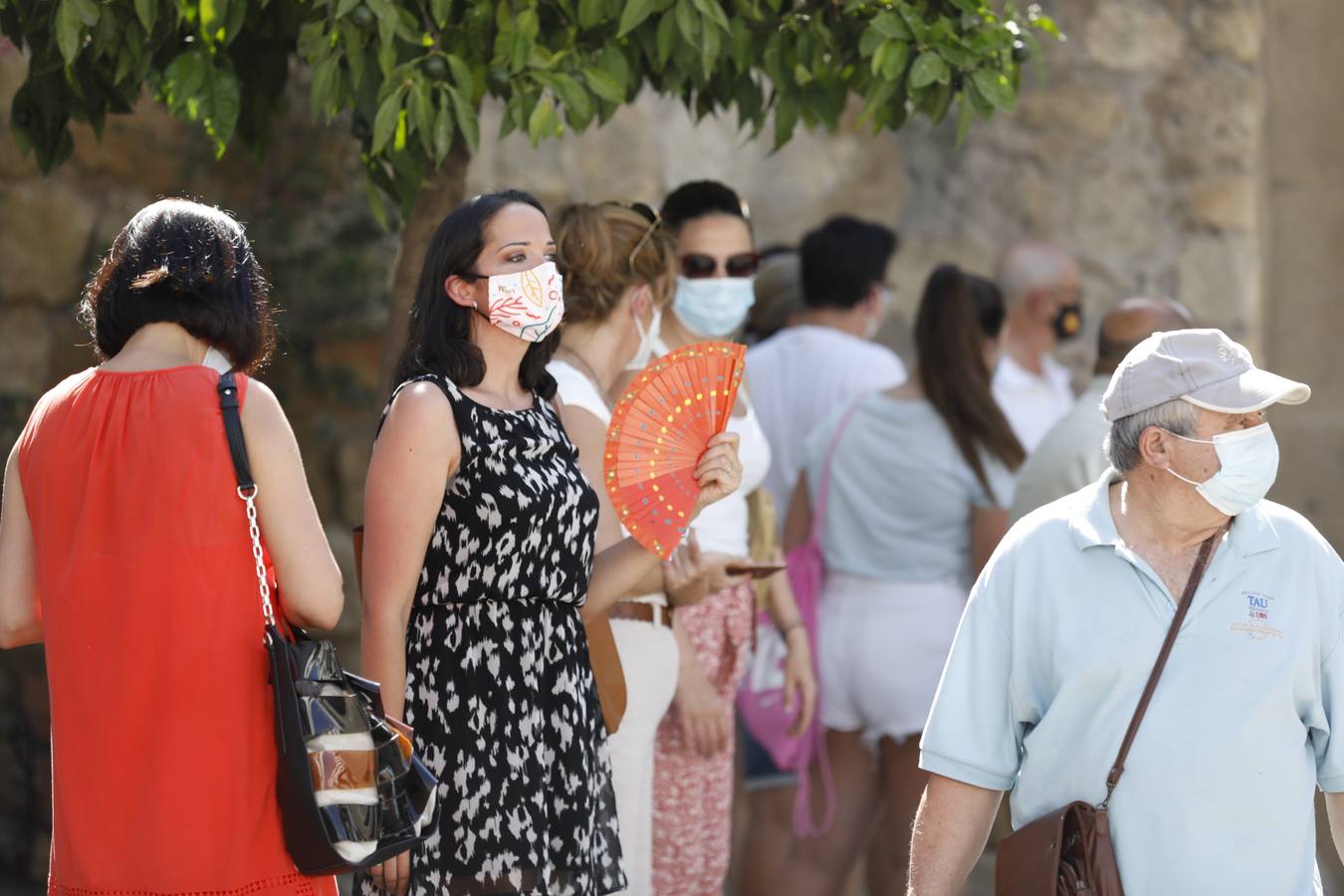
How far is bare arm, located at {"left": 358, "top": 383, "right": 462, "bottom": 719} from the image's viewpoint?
9.52 feet

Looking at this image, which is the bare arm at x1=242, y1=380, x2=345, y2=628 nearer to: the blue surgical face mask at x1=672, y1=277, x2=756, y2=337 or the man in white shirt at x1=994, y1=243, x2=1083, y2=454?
the blue surgical face mask at x1=672, y1=277, x2=756, y2=337

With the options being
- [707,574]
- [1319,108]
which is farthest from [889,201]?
[707,574]

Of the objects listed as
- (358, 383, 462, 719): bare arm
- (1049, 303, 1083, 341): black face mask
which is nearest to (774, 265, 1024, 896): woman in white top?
(1049, 303, 1083, 341): black face mask

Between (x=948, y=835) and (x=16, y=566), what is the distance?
1.56m

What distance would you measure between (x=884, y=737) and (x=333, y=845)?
8.39ft

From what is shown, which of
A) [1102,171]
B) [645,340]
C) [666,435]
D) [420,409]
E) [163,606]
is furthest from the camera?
[1102,171]

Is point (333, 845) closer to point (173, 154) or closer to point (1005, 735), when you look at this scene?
point (1005, 735)

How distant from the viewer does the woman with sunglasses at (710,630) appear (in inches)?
159

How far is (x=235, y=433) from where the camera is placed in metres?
2.59

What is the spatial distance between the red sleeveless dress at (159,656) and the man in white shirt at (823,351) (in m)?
2.84

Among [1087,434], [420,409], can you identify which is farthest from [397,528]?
[1087,434]

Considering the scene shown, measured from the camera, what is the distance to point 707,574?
381 centimetres

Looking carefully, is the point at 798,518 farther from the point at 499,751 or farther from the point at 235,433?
the point at 235,433

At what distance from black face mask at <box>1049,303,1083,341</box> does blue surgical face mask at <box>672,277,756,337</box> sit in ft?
7.76
